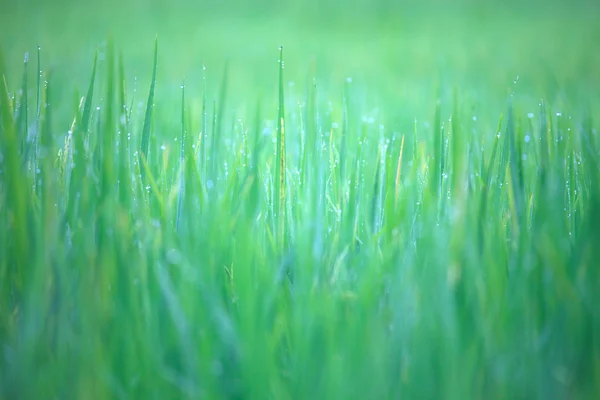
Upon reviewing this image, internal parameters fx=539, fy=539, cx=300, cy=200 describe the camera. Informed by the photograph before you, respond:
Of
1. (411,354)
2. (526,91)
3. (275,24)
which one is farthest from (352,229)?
(275,24)

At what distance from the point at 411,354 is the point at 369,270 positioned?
0.37ft

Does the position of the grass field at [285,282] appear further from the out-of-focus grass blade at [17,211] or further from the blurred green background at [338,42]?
the blurred green background at [338,42]

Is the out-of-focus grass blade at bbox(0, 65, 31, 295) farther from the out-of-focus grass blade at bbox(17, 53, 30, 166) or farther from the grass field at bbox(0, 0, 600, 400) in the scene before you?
the out-of-focus grass blade at bbox(17, 53, 30, 166)

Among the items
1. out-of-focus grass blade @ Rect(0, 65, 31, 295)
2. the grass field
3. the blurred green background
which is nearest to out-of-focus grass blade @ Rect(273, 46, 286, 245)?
the grass field

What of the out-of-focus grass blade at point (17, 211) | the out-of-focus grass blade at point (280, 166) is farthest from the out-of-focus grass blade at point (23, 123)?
the out-of-focus grass blade at point (280, 166)

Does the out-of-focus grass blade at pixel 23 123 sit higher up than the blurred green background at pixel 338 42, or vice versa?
the blurred green background at pixel 338 42

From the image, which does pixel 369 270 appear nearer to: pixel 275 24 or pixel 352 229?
Result: pixel 352 229

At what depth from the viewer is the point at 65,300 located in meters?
0.63

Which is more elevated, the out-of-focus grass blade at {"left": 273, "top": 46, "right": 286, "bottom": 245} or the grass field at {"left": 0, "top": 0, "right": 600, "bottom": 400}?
the out-of-focus grass blade at {"left": 273, "top": 46, "right": 286, "bottom": 245}

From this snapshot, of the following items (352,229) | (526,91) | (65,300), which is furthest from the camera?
(526,91)

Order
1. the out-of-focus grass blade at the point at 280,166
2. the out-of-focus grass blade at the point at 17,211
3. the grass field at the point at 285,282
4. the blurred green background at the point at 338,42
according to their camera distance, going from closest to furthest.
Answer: the grass field at the point at 285,282
the out-of-focus grass blade at the point at 17,211
the out-of-focus grass blade at the point at 280,166
the blurred green background at the point at 338,42

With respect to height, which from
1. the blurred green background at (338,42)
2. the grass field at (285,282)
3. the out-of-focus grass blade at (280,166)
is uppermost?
the blurred green background at (338,42)

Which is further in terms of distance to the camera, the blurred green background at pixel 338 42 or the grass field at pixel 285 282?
the blurred green background at pixel 338 42

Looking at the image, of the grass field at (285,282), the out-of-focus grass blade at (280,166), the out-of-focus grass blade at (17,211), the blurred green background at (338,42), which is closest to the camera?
the grass field at (285,282)
